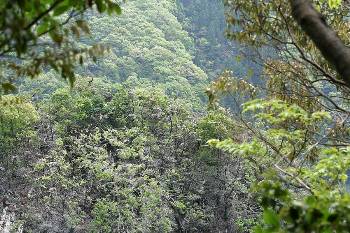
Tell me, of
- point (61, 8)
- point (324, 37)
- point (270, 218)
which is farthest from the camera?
point (324, 37)

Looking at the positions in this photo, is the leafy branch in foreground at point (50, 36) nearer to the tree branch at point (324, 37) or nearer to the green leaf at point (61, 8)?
the green leaf at point (61, 8)

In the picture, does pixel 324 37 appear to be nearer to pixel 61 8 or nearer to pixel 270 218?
pixel 270 218

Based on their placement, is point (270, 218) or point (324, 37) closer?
point (270, 218)

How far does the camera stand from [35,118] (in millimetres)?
19469

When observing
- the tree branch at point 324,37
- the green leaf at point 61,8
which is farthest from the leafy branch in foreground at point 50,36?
the tree branch at point 324,37

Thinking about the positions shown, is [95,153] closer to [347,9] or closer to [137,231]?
[137,231]

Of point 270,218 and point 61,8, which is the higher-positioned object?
point 61,8

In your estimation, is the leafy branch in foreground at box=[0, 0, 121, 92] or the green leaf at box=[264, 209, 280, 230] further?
the leafy branch in foreground at box=[0, 0, 121, 92]

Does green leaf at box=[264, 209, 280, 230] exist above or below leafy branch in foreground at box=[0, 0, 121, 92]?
below

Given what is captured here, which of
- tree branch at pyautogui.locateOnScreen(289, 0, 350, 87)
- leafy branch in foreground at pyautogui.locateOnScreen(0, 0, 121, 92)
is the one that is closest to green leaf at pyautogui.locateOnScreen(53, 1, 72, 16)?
leafy branch in foreground at pyautogui.locateOnScreen(0, 0, 121, 92)

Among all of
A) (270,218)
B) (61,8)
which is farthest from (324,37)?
(61,8)

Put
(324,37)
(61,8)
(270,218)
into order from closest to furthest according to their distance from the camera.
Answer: (270,218), (61,8), (324,37)

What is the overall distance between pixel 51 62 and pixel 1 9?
29cm

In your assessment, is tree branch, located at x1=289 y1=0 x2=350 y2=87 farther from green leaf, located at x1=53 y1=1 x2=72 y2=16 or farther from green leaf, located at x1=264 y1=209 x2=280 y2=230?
green leaf, located at x1=53 y1=1 x2=72 y2=16
